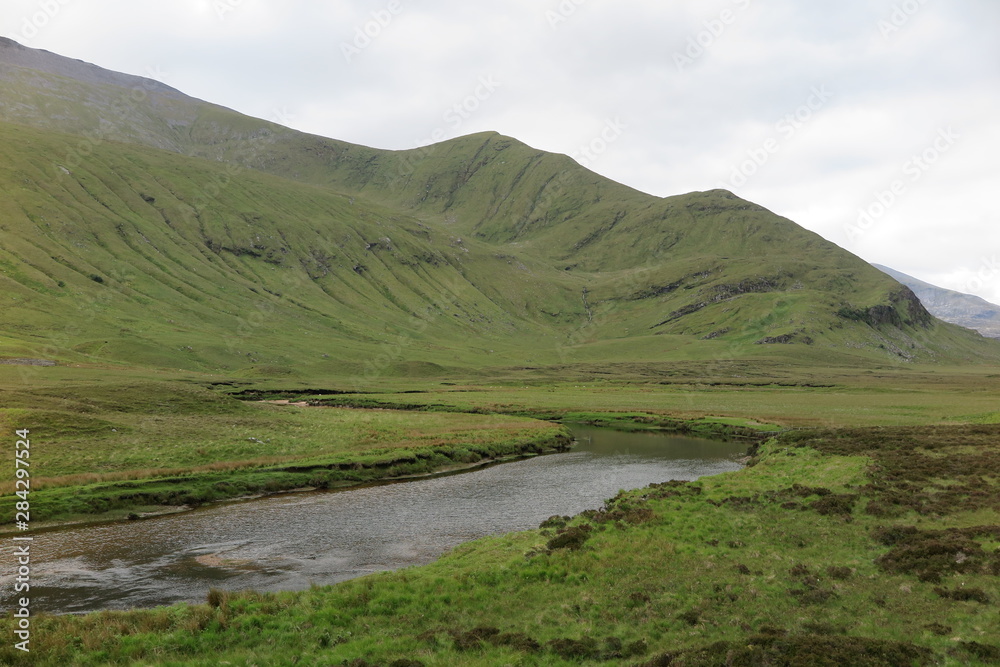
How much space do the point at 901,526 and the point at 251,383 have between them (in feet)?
418

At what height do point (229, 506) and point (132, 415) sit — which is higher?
point (132, 415)

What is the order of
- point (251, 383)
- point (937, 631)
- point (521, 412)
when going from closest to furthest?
point (937, 631) < point (521, 412) < point (251, 383)

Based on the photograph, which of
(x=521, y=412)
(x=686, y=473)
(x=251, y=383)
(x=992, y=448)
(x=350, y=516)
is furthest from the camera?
(x=251, y=383)

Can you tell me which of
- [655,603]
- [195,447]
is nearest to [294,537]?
[655,603]

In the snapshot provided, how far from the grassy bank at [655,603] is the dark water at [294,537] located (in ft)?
17.9

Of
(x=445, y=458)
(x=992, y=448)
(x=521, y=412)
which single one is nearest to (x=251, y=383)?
(x=521, y=412)

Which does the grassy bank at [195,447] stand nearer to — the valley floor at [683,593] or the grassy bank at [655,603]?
the valley floor at [683,593]

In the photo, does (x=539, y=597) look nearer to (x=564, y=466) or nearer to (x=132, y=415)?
(x=564, y=466)

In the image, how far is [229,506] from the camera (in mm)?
45656

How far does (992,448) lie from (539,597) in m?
47.9

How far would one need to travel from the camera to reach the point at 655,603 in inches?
886

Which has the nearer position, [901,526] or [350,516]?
[901,526]

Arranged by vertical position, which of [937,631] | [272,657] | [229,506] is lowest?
[229,506]

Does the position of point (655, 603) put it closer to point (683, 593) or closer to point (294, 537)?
point (683, 593)
